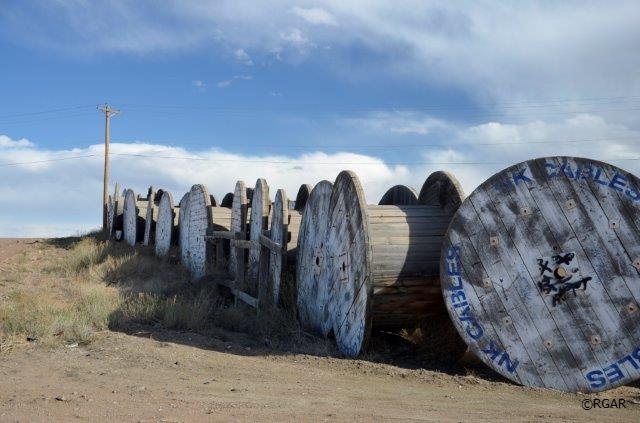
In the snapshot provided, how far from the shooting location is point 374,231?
21.0 feet

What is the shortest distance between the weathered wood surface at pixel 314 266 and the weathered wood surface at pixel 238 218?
2322 millimetres

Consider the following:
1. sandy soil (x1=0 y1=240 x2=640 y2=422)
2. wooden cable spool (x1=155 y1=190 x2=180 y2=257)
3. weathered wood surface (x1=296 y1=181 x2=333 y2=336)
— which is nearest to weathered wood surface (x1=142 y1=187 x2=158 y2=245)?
wooden cable spool (x1=155 y1=190 x2=180 y2=257)

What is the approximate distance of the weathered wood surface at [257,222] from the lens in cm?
965

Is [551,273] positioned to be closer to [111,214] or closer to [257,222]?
[257,222]

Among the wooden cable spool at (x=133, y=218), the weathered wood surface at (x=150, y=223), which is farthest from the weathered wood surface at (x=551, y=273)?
the wooden cable spool at (x=133, y=218)

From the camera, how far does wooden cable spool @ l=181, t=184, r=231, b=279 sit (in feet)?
40.2

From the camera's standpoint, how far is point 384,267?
6219 mm

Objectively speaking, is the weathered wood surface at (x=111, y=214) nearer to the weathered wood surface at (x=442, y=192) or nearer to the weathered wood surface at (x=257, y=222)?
the weathered wood surface at (x=257, y=222)

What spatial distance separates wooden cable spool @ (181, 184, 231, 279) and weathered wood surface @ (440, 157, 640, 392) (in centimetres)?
705

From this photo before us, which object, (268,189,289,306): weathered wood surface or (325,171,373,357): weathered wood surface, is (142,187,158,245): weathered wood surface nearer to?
(268,189,289,306): weathered wood surface

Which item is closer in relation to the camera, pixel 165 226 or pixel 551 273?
pixel 551 273

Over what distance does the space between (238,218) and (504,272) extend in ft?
19.6

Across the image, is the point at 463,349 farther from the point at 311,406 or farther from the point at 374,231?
the point at 311,406

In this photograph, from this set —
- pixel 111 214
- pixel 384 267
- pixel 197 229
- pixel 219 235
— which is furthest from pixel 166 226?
pixel 384 267
